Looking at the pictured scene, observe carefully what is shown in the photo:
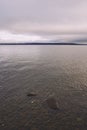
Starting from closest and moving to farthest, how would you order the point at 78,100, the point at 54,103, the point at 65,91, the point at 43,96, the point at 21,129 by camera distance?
the point at 21,129, the point at 54,103, the point at 78,100, the point at 43,96, the point at 65,91

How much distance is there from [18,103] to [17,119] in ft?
11.5

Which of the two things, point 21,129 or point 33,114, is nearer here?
point 21,129

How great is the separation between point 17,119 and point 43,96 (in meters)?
6.31

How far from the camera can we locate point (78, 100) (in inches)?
711

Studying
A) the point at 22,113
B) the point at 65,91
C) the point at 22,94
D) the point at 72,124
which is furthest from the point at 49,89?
the point at 72,124

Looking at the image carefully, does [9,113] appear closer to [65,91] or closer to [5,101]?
[5,101]

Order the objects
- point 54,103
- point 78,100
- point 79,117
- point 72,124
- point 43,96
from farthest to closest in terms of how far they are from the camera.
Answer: point 43,96
point 78,100
point 54,103
point 79,117
point 72,124

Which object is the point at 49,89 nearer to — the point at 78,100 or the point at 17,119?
the point at 78,100

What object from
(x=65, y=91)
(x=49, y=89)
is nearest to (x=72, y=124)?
(x=65, y=91)

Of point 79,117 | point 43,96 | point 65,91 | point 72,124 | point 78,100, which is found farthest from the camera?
point 65,91

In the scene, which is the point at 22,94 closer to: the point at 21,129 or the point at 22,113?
the point at 22,113

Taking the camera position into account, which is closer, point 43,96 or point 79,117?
point 79,117

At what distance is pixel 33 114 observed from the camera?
1467 cm

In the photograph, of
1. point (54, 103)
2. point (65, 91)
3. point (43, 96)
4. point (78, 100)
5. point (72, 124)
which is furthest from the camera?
point (65, 91)
